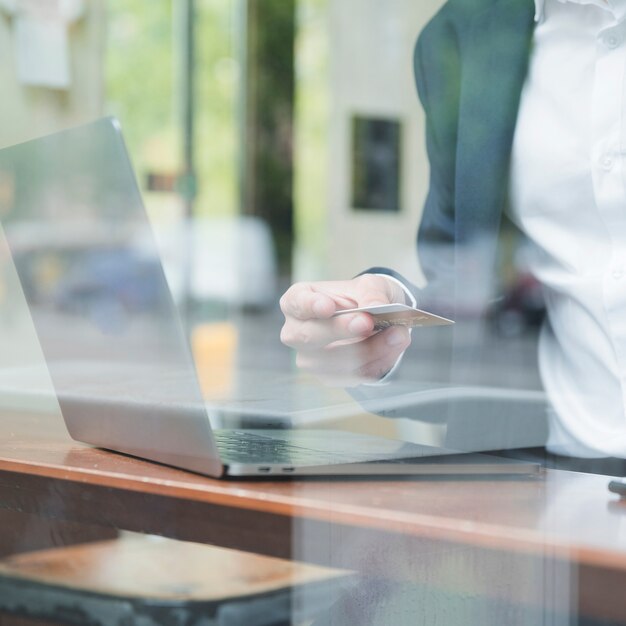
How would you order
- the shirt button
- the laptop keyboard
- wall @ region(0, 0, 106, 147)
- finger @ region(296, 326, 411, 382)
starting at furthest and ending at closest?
1. wall @ region(0, 0, 106, 147)
2. the shirt button
3. finger @ region(296, 326, 411, 382)
4. the laptop keyboard

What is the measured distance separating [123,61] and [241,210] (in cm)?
208

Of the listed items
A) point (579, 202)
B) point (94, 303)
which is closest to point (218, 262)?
point (94, 303)

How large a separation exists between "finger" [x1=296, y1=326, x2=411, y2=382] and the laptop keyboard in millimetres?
71

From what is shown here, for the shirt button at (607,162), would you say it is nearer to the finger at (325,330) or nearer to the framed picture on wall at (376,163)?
the finger at (325,330)

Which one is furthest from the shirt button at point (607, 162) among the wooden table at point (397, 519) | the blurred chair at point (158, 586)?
the blurred chair at point (158, 586)

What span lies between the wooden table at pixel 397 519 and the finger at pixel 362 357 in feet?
0.46

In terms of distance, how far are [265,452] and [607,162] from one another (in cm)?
39

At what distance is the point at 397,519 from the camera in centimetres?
43

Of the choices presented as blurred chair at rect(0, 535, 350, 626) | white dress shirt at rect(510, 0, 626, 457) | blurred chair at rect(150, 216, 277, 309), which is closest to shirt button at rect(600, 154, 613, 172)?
white dress shirt at rect(510, 0, 626, 457)

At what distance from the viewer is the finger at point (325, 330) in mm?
584

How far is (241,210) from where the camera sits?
5.47 m

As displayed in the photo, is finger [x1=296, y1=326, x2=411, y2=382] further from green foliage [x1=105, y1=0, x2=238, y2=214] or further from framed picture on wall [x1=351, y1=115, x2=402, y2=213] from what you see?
green foliage [x1=105, y1=0, x2=238, y2=214]

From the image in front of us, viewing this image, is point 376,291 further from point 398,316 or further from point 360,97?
point 360,97

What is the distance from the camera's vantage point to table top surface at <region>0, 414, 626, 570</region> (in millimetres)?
410
